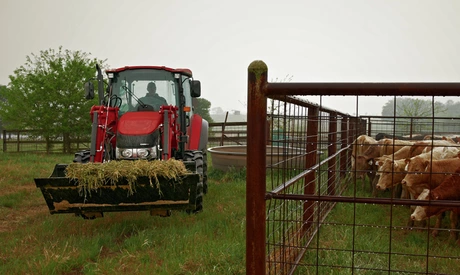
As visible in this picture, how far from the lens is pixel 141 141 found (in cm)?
630

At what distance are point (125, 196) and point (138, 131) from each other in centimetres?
149

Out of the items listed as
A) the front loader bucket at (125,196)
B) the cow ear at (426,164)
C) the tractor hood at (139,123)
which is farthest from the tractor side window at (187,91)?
the cow ear at (426,164)


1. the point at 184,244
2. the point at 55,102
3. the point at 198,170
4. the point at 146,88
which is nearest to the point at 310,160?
the point at 184,244

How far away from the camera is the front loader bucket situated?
5.07 m

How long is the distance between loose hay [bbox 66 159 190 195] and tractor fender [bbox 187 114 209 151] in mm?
2589

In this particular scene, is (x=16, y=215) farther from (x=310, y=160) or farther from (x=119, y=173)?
(x=310, y=160)

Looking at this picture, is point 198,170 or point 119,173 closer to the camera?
point 119,173

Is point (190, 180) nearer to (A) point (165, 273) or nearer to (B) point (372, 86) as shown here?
(A) point (165, 273)

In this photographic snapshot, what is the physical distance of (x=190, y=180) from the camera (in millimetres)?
5121

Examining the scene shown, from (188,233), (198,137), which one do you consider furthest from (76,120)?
(188,233)

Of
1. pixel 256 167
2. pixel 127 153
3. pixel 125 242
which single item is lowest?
pixel 125 242

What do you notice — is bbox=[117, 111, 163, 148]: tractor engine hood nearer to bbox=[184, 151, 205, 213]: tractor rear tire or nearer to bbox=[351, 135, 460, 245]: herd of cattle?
bbox=[184, 151, 205, 213]: tractor rear tire

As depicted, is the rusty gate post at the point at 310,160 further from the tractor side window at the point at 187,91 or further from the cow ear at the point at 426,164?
the tractor side window at the point at 187,91

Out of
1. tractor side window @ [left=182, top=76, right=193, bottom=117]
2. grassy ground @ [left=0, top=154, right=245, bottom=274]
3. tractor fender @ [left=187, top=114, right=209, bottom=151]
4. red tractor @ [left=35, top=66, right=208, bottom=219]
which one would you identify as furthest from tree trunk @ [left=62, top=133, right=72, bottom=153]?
tractor side window @ [left=182, top=76, right=193, bottom=117]
